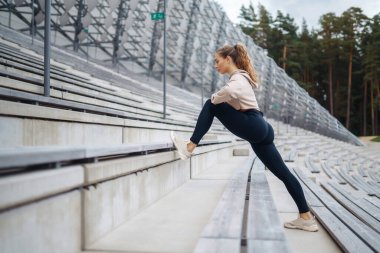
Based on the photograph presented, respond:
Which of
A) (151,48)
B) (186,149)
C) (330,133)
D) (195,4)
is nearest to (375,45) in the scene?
(330,133)

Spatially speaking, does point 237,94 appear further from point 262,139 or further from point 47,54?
point 47,54

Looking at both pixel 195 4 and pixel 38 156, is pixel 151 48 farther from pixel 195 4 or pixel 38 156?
pixel 38 156

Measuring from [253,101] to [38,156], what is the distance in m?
2.01

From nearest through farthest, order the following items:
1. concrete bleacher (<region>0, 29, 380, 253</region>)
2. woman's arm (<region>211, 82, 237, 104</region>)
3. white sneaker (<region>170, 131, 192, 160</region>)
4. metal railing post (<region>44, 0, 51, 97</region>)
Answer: concrete bleacher (<region>0, 29, 380, 253</region>)
woman's arm (<region>211, 82, 237, 104</region>)
white sneaker (<region>170, 131, 192, 160</region>)
metal railing post (<region>44, 0, 51, 97</region>)

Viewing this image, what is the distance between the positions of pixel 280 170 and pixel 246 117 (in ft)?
1.65

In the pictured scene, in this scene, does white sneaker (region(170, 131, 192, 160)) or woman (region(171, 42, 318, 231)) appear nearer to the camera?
woman (region(171, 42, 318, 231))

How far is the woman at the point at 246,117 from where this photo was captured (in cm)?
298

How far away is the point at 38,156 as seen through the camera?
1.60 meters

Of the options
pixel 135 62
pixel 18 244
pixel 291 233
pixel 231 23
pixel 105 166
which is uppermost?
pixel 231 23

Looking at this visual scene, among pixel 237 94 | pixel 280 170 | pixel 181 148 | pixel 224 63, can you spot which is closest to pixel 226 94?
pixel 237 94

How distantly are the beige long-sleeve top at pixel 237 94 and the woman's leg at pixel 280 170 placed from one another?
308 millimetres

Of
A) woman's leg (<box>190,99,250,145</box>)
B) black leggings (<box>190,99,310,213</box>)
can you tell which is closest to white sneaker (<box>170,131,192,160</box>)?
woman's leg (<box>190,99,250,145</box>)

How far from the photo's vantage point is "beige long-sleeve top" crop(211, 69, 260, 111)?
10.2 feet

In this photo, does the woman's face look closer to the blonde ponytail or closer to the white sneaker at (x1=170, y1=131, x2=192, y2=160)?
the blonde ponytail
